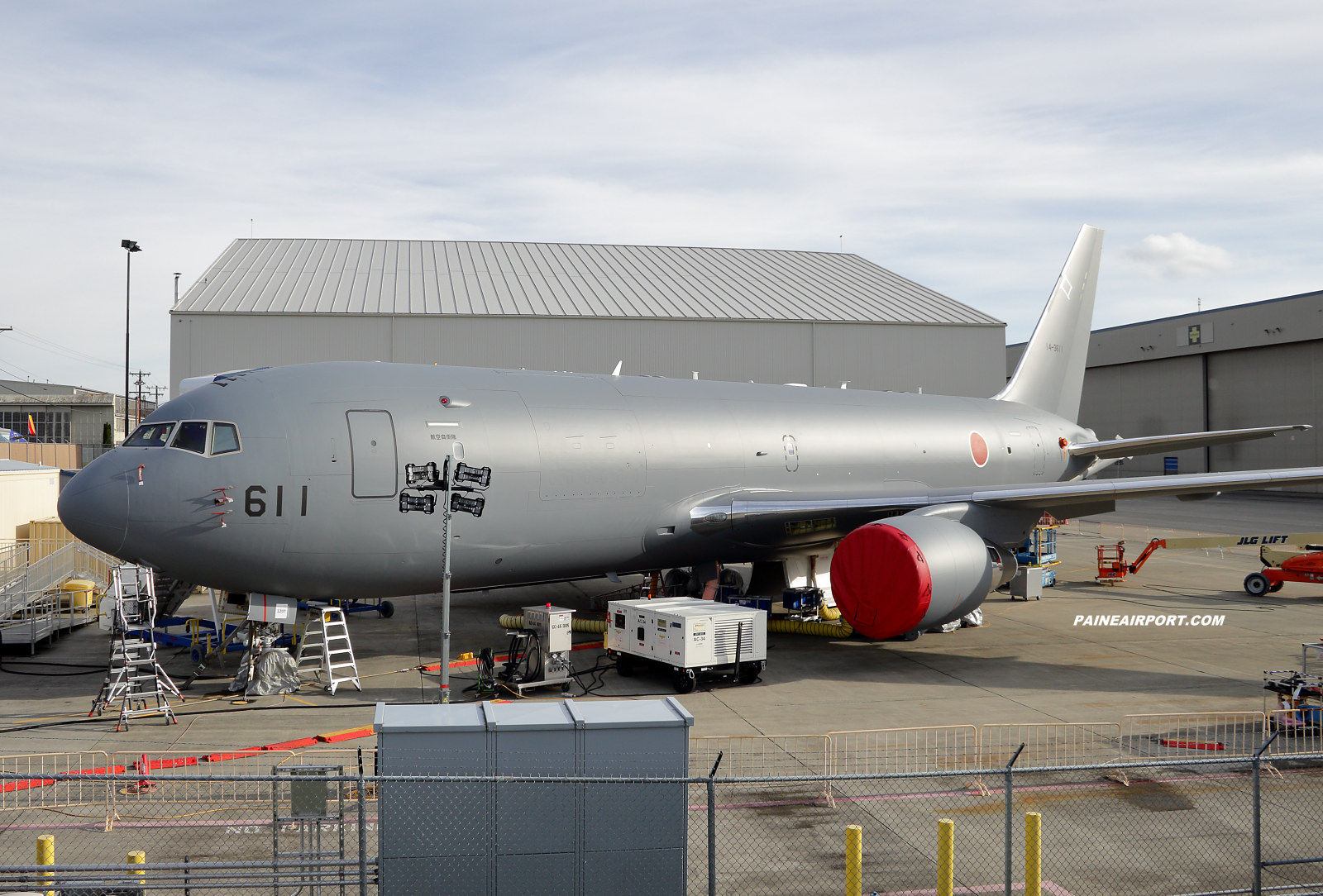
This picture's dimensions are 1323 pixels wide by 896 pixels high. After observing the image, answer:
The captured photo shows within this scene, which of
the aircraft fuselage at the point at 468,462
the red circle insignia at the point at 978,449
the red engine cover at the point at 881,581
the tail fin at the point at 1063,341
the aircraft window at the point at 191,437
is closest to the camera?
the aircraft fuselage at the point at 468,462

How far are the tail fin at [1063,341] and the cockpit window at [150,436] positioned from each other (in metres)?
22.8

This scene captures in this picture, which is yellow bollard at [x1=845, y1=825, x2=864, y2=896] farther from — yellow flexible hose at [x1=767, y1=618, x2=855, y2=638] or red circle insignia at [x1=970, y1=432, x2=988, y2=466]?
red circle insignia at [x1=970, y1=432, x2=988, y2=466]

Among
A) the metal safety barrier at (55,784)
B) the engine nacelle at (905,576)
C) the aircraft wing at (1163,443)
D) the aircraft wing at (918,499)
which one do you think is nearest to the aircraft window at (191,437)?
the metal safety barrier at (55,784)

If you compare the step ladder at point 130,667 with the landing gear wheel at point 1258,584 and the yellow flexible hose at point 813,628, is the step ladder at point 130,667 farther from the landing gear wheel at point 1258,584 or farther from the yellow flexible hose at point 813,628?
the landing gear wheel at point 1258,584

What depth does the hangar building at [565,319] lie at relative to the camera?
37.6m

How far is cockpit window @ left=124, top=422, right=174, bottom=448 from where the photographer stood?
15.9 m

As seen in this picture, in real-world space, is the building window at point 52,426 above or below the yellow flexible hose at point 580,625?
above

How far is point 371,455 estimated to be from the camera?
16.4 m

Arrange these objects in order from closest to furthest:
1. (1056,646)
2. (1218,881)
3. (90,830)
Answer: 1. (1218,881)
2. (90,830)
3. (1056,646)

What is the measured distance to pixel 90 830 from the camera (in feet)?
34.3

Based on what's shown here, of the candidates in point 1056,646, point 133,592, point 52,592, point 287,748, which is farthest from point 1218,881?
point 52,592

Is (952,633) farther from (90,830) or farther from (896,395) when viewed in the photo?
(90,830)

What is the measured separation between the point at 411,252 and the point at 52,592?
28.0m

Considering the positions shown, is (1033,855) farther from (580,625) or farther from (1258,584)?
(1258,584)
